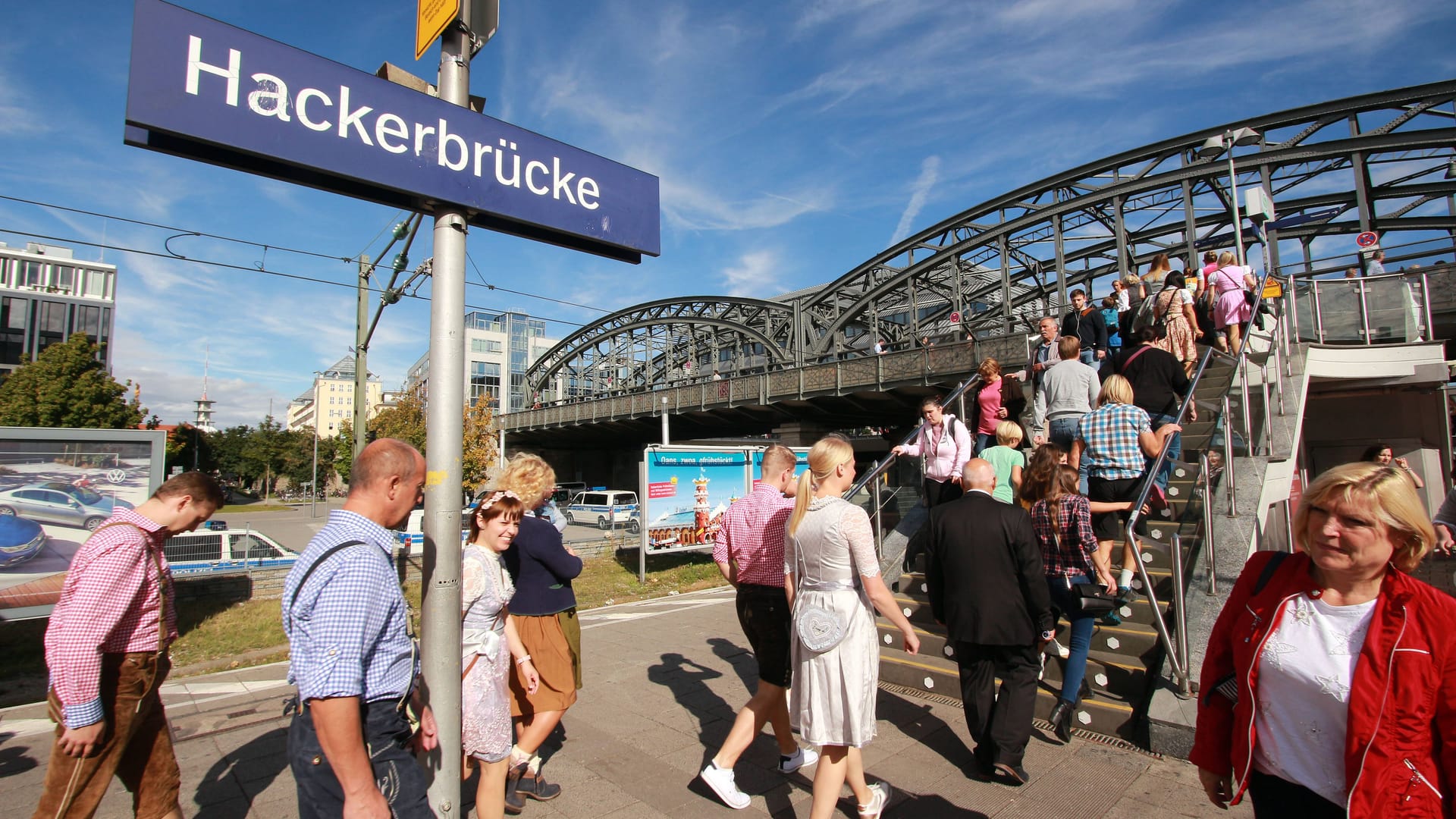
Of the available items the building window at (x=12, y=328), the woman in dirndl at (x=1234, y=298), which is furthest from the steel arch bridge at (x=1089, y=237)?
the building window at (x=12, y=328)

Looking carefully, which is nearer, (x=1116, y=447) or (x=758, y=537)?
(x=758, y=537)

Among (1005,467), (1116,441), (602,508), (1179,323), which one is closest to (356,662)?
(1005,467)

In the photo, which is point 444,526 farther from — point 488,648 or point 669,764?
point 669,764

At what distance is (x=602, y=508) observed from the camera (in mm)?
31578

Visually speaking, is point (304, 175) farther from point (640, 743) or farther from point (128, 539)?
point (640, 743)

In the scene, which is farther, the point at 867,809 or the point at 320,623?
the point at 867,809

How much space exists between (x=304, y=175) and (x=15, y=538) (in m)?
8.69

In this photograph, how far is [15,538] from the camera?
7938 millimetres

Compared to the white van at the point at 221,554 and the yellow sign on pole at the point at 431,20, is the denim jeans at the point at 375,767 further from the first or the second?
the white van at the point at 221,554

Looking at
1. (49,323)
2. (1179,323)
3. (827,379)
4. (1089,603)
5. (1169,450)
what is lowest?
(1089,603)

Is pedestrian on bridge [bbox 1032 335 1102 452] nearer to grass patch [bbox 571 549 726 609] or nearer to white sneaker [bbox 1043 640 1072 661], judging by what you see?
white sneaker [bbox 1043 640 1072 661]

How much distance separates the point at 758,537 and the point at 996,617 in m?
1.40

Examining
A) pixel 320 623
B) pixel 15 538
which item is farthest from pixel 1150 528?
pixel 15 538

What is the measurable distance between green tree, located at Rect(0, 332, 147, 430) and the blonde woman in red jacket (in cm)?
3514
